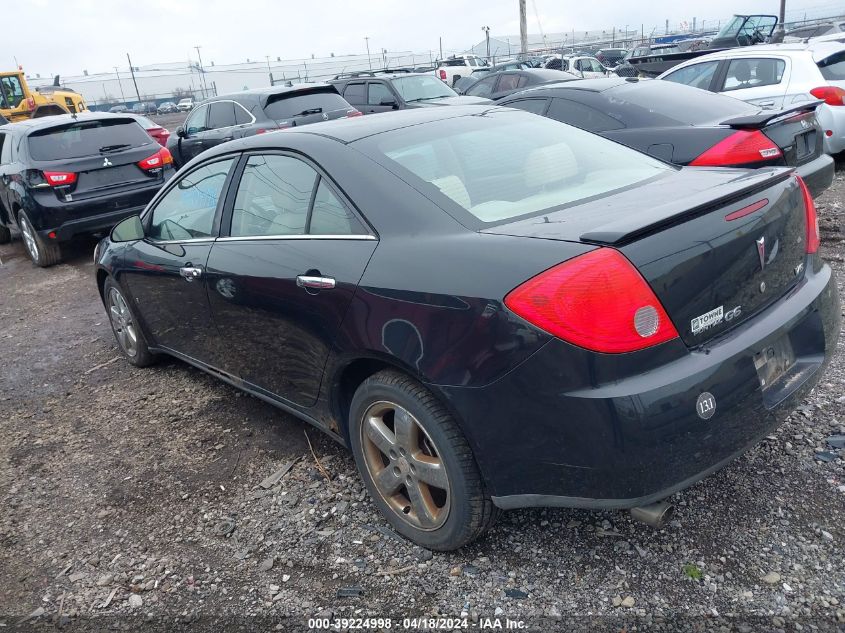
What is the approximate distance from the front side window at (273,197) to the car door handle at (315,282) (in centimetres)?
25

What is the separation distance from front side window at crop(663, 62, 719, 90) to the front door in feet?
23.3

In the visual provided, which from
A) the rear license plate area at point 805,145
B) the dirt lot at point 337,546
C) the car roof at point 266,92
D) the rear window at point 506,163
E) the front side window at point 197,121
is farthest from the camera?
the front side window at point 197,121

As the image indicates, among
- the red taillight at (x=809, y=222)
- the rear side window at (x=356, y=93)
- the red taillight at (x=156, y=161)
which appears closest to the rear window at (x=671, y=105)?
the red taillight at (x=809, y=222)

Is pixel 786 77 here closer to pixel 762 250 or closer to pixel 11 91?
pixel 762 250

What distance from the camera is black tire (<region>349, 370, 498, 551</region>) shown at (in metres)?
2.36

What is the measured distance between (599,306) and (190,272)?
2385 mm

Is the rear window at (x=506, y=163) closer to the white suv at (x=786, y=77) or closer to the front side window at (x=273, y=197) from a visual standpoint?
the front side window at (x=273, y=197)

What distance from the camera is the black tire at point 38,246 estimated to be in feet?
26.9

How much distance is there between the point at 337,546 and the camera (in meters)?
2.80

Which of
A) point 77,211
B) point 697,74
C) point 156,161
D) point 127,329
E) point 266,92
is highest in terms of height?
point 266,92

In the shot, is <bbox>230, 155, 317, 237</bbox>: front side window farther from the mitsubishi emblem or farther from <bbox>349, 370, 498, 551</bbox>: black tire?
the mitsubishi emblem

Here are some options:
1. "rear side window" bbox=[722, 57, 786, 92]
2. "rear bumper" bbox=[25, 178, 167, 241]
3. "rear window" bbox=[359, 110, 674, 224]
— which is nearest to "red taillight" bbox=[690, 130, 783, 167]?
"rear window" bbox=[359, 110, 674, 224]

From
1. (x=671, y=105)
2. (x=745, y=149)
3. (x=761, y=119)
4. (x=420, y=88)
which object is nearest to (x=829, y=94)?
(x=671, y=105)

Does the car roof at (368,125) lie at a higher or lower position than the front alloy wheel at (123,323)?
higher
